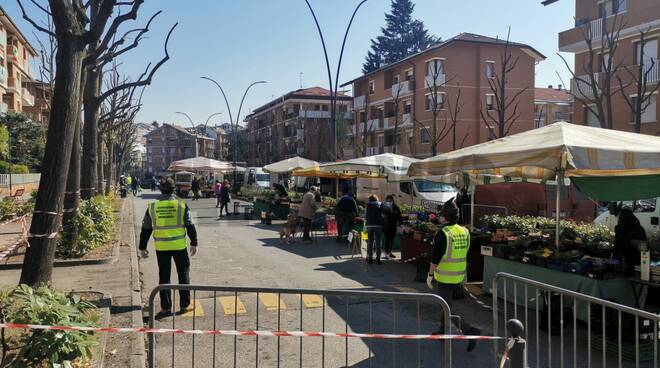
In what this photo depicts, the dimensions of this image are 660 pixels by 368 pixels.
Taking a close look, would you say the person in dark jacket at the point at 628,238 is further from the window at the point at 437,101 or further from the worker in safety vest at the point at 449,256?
the window at the point at 437,101

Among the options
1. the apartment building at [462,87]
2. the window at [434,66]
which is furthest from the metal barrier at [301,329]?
the window at [434,66]

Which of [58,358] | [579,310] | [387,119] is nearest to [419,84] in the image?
[387,119]

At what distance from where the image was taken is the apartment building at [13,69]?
47.2m

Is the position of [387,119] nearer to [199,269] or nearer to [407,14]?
[407,14]

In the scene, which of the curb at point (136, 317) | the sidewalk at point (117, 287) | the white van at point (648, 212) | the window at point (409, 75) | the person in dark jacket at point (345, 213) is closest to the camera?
the curb at point (136, 317)

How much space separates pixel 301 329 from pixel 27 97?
2447 inches

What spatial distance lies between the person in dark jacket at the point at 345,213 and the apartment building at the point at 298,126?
4130 cm

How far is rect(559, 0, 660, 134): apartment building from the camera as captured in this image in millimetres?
25016

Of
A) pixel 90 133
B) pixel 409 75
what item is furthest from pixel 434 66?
pixel 90 133

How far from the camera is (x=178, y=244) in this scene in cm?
740

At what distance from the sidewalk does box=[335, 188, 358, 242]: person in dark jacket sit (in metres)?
5.49

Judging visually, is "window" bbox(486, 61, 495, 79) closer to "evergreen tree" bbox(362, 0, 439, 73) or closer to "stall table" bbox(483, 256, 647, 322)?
"evergreen tree" bbox(362, 0, 439, 73)

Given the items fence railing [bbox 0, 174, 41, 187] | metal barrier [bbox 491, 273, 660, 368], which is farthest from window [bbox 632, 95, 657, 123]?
fence railing [bbox 0, 174, 41, 187]

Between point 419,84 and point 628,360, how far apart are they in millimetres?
40381
